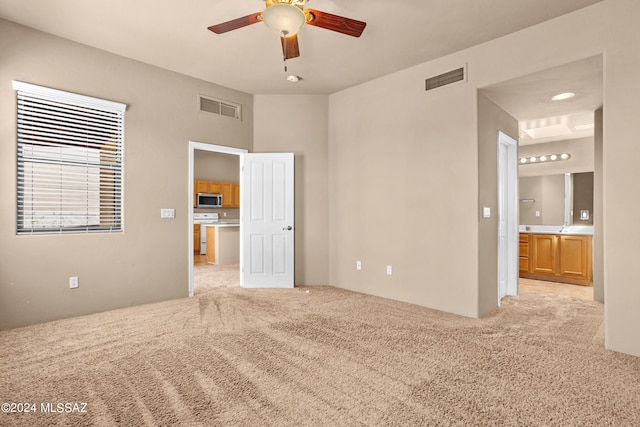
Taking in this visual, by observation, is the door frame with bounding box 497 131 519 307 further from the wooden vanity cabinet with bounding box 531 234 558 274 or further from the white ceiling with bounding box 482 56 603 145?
the wooden vanity cabinet with bounding box 531 234 558 274

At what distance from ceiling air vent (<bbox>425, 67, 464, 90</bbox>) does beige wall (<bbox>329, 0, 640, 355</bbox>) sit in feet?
0.22

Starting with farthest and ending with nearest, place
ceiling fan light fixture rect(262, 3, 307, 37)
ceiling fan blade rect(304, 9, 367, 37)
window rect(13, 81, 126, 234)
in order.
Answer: window rect(13, 81, 126, 234) < ceiling fan blade rect(304, 9, 367, 37) < ceiling fan light fixture rect(262, 3, 307, 37)

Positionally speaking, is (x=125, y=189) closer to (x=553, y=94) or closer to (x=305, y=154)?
(x=305, y=154)

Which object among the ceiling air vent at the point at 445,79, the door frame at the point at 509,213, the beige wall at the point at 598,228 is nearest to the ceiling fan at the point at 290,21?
the ceiling air vent at the point at 445,79

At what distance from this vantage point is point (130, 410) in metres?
1.89

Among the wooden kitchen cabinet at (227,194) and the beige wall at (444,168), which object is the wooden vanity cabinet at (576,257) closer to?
the beige wall at (444,168)

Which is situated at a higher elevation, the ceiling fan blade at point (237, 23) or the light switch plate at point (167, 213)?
the ceiling fan blade at point (237, 23)

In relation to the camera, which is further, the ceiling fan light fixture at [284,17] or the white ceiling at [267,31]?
the white ceiling at [267,31]

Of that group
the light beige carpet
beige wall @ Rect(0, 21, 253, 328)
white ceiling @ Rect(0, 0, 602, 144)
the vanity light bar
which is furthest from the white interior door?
the vanity light bar

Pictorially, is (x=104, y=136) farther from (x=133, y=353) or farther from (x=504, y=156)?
(x=504, y=156)

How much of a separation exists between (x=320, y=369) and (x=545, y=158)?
245 inches

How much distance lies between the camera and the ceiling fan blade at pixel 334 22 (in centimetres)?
242

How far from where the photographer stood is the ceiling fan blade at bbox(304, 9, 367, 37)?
242cm

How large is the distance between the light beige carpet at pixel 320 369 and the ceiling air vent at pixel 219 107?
2.73 meters
